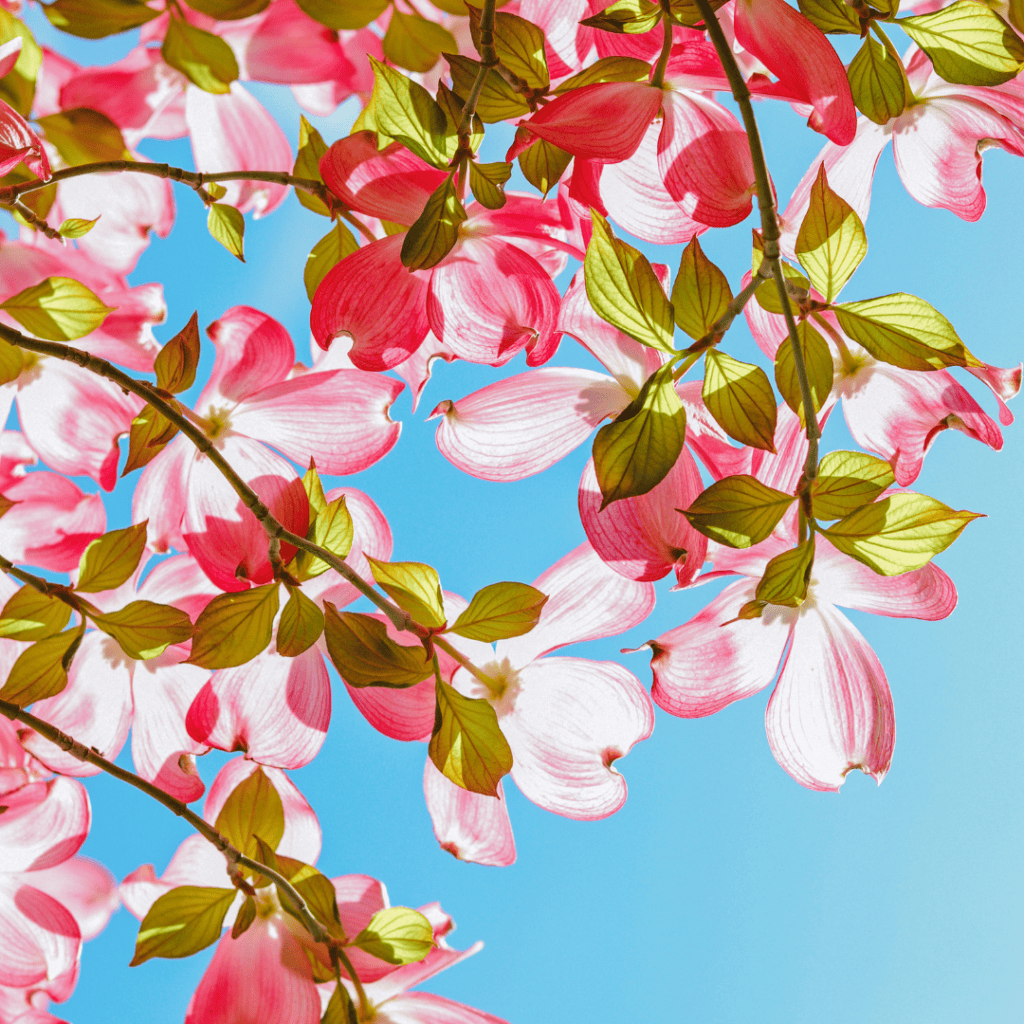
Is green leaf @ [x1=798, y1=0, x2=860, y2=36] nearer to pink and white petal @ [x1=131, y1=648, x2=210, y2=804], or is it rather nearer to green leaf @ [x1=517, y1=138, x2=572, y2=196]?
green leaf @ [x1=517, y1=138, x2=572, y2=196]

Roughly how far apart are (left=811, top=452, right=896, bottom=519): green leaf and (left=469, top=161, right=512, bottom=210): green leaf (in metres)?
0.16

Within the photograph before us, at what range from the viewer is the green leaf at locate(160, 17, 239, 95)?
47cm

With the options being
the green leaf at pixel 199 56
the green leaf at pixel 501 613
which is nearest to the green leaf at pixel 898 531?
the green leaf at pixel 501 613

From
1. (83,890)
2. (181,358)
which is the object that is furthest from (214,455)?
(83,890)

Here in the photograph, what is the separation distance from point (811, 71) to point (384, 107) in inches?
5.9

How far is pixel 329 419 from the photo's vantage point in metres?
0.41

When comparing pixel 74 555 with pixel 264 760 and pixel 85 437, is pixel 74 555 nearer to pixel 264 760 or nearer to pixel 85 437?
pixel 85 437

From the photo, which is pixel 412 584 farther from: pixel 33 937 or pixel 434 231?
pixel 33 937

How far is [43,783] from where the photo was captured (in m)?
0.47

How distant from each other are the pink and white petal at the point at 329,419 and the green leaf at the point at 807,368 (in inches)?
7.2

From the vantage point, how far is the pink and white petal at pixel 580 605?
15.0 inches

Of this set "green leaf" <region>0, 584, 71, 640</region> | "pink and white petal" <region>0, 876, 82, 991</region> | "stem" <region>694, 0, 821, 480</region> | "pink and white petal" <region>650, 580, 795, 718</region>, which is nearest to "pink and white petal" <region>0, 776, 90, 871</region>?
"pink and white petal" <region>0, 876, 82, 991</region>

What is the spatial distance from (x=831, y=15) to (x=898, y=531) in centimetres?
19

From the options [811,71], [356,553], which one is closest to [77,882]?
[356,553]
